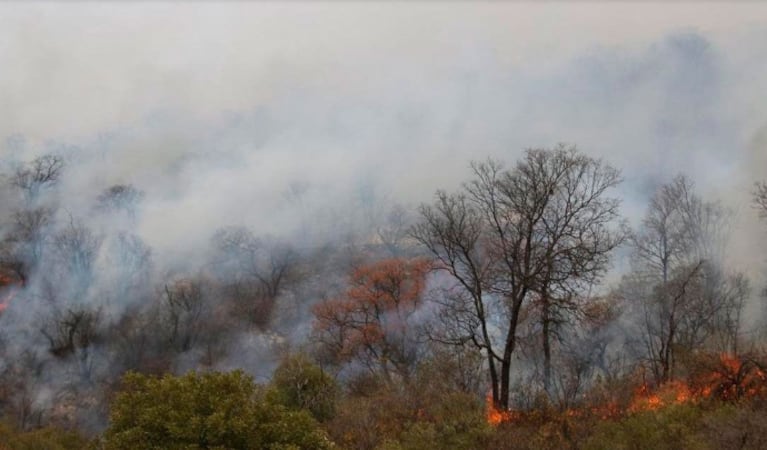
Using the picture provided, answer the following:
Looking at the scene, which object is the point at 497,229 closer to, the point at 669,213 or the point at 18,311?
the point at 669,213

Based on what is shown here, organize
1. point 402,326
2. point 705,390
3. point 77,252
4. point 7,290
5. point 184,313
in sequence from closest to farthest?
point 705,390, point 402,326, point 7,290, point 184,313, point 77,252

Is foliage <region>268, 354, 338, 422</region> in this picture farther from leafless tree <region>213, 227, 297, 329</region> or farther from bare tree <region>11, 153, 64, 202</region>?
bare tree <region>11, 153, 64, 202</region>

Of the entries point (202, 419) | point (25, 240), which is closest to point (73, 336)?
point (25, 240)

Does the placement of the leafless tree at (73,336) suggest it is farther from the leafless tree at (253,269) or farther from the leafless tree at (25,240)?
the leafless tree at (253,269)

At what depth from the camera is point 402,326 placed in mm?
36562

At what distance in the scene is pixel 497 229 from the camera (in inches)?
784

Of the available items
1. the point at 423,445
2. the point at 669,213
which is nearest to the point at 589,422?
the point at 423,445

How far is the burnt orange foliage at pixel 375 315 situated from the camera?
36.0 m

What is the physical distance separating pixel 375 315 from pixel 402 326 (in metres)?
1.85

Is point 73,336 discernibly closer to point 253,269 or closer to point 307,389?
point 253,269

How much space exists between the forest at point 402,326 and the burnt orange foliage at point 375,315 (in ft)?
0.44

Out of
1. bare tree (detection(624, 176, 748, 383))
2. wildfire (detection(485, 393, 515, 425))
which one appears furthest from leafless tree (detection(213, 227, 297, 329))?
wildfire (detection(485, 393, 515, 425))

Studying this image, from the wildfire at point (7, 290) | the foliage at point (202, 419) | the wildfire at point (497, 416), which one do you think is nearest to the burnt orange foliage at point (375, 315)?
the wildfire at point (497, 416)

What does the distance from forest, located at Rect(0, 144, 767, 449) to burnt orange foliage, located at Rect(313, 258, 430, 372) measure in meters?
0.14
